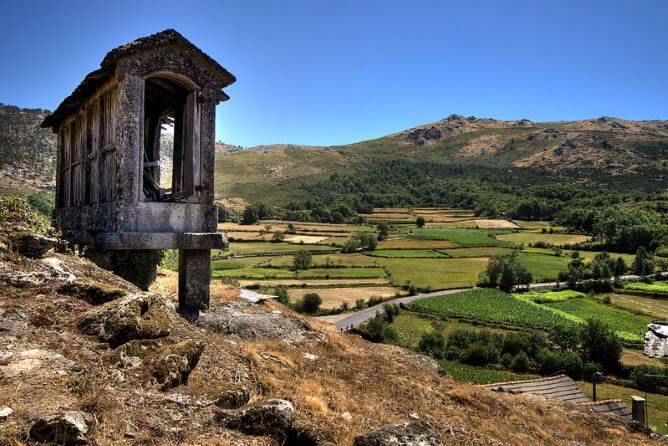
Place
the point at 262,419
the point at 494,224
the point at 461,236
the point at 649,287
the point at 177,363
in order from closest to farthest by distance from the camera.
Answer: the point at 262,419 < the point at 177,363 < the point at 649,287 < the point at 461,236 < the point at 494,224

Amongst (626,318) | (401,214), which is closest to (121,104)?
(626,318)

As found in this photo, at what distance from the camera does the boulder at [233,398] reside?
17.1 feet

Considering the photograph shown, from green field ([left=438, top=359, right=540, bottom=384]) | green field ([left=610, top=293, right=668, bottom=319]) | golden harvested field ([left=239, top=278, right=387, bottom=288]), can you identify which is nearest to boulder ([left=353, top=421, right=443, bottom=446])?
green field ([left=438, top=359, right=540, bottom=384])

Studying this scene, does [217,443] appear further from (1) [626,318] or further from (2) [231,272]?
(1) [626,318]

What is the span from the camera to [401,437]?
533cm

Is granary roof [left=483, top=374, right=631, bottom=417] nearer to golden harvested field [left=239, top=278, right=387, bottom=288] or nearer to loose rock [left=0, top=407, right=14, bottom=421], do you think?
loose rock [left=0, top=407, right=14, bottom=421]

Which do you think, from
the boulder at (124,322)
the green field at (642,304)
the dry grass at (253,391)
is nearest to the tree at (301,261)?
the green field at (642,304)

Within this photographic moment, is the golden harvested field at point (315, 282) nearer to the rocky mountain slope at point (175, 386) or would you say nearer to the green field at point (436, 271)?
the green field at point (436, 271)

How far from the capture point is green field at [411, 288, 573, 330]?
5868 centimetres

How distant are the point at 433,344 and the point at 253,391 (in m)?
48.0

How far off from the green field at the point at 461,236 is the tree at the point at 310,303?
48.7 metres

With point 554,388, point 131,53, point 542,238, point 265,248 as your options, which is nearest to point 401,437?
point 131,53

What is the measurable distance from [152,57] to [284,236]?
86.6 metres

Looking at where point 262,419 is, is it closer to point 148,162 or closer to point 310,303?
point 148,162
